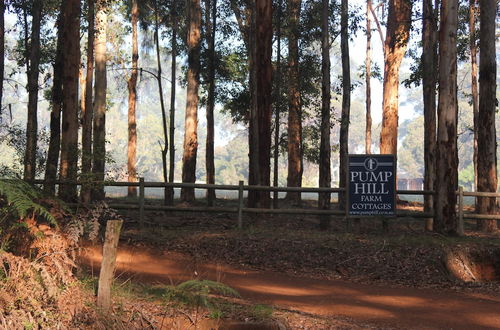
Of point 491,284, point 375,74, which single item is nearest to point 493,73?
point 491,284

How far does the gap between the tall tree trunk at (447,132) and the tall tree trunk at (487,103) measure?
12.0 ft

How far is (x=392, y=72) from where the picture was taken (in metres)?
25.8

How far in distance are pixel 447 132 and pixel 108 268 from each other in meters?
10.9

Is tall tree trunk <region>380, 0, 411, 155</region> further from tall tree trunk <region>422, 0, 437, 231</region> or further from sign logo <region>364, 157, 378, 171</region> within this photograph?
sign logo <region>364, 157, 378, 171</region>

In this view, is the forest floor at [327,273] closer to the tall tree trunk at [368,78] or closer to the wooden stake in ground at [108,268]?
the wooden stake in ground at [108,268]

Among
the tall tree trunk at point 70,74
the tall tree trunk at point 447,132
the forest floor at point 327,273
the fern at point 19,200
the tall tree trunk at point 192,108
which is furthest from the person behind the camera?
the tall tree trunk at point 192,108

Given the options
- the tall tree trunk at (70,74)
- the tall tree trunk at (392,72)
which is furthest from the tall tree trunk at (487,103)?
the tall tree trunk at (70,74)

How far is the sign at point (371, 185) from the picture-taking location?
15312mm

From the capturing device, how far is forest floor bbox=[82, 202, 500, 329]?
852cm

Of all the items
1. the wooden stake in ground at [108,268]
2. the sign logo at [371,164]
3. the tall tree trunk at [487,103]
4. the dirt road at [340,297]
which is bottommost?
the dirt road at [340,297]

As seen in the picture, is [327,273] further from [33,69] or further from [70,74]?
[33,69]

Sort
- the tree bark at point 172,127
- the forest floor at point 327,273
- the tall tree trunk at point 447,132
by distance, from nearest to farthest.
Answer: the forest floor at point 327,273, the tall tree trunk at point 447,132, the tree bark at point 172,127

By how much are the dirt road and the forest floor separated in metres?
0.02

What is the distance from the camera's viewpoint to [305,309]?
28.7 feet
